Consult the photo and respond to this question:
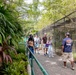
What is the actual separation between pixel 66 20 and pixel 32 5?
7.88 ft

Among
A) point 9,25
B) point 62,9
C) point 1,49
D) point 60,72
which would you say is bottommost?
point 60,72

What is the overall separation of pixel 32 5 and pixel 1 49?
8518 millimetres

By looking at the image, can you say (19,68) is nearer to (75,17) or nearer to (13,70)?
(13,70)

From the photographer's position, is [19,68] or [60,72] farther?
[60,72]

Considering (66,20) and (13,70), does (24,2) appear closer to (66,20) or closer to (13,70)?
(66,20)

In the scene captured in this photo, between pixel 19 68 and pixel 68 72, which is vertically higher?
pixel 19 68

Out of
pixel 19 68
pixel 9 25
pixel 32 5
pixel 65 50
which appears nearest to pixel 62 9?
pixel 32 5

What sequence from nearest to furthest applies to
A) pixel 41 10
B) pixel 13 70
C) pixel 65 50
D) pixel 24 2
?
1. pixel 13 70
2. pixel 65 50
3. pixel 24 2
4. pixel 41 10

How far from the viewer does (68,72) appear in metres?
8.66

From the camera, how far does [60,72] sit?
28.6ft

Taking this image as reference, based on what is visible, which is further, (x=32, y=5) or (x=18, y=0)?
(x=32, y=5)

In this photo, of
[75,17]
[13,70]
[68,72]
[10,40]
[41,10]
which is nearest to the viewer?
[10,40]

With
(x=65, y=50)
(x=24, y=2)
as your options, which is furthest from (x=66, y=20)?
(x=65, y=50)

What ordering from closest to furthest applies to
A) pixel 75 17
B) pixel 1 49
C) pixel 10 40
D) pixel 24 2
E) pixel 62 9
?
pixel 1 49 < pixel 10 40 < pixel 75 17 < pixel 24 2 < pixel 62 9
